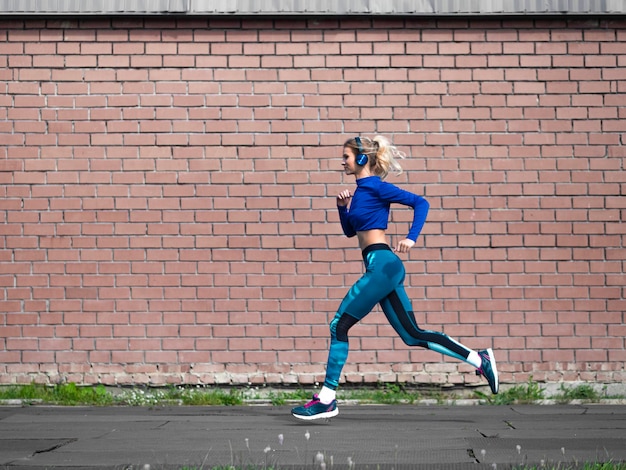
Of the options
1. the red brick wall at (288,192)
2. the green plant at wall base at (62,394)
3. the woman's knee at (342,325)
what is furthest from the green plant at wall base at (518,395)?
the green plant at wall base at (62,394)

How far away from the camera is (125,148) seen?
9.16 meters

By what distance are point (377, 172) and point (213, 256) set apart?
8.28 feet

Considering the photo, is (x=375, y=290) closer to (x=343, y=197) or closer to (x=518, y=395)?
(x=343, y=197)

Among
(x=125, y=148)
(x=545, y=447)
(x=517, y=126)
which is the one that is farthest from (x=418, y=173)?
(x=545, y=447)

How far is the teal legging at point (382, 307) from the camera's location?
682 centimetres

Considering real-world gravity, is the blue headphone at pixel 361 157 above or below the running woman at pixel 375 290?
above

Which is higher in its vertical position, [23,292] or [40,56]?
[40,56]

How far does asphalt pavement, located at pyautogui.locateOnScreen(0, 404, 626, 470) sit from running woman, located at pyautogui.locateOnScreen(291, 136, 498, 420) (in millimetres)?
415

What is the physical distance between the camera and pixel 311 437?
6.20 metres

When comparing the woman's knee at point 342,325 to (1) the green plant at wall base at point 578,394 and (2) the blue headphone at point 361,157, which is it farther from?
(1) the green plant at wall base at point 578,394

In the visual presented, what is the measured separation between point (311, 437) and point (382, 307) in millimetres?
1219

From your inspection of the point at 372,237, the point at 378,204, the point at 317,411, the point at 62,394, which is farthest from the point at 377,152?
the point at 62,394

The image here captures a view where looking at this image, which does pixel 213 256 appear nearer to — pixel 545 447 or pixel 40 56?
pixel 40 56

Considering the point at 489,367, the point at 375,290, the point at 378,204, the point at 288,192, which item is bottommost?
the point at 489,367
